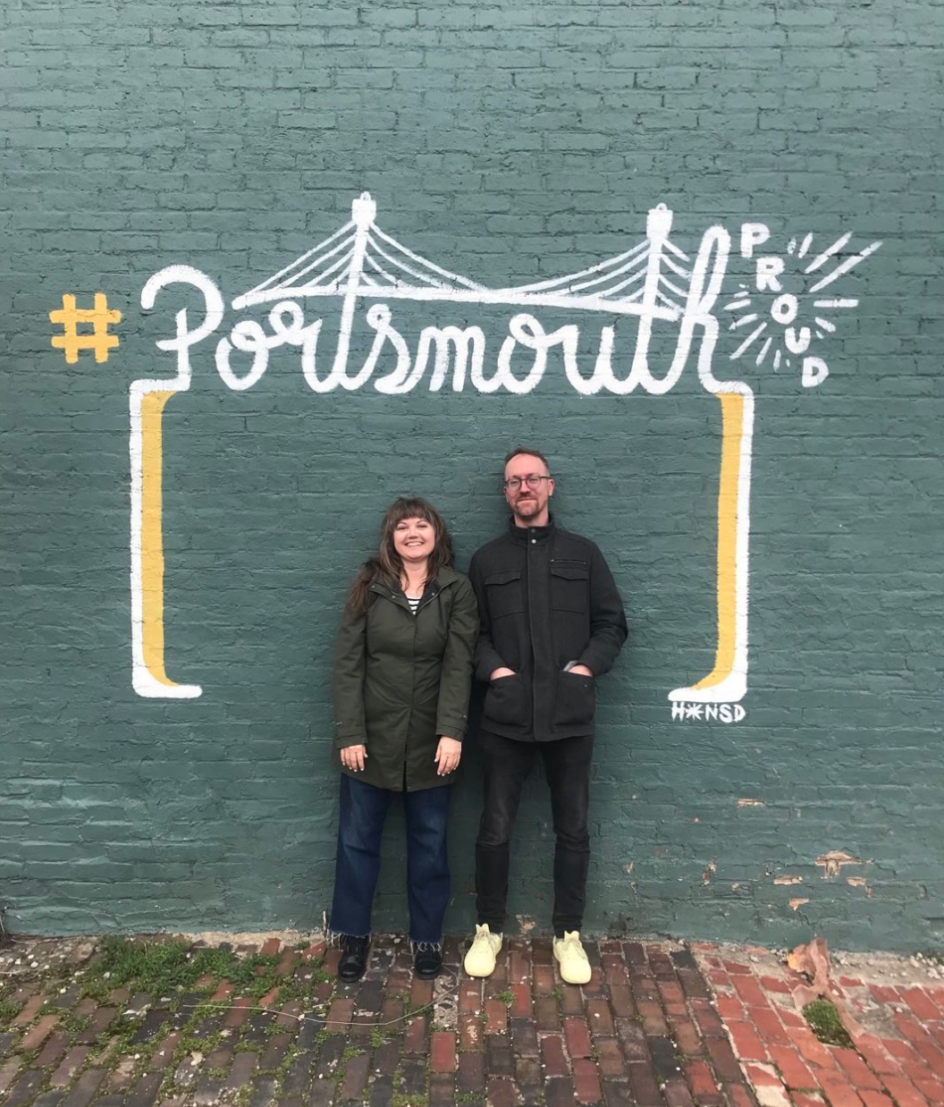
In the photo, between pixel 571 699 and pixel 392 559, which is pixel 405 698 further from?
pixel 571 699

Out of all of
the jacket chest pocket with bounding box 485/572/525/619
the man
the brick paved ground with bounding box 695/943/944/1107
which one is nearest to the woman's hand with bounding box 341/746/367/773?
the man

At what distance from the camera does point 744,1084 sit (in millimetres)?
2904

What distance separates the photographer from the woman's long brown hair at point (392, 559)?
3420 mm

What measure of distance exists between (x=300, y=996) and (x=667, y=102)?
4232mm

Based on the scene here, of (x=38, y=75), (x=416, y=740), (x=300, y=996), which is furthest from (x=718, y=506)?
(x=38, y=75)

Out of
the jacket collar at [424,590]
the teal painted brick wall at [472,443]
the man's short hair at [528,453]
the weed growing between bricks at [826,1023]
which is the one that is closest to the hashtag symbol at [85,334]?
the teal painted brick wall at [472,443]

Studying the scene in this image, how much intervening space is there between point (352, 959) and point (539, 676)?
152cm

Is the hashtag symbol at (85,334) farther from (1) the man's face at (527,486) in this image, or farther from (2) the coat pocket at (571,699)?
(2) the coat pocket at (571,699)

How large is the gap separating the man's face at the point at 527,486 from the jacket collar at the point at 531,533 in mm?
48

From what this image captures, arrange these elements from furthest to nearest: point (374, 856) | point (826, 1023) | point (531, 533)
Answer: point (374, 856) < point (531, 533) < point (826, 1023)

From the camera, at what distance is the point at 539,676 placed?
132 inches

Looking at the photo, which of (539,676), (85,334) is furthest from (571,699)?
(85,334)

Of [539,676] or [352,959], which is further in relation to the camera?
[352,959]

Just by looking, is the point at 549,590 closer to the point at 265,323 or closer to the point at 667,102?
the point at 265,323
